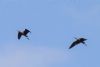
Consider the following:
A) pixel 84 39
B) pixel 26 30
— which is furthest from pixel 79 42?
pixel 26 30

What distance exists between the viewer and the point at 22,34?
90812 millimetres

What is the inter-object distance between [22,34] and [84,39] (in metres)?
9.91

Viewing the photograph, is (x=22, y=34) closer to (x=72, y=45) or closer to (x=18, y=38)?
(x=18, y=38)

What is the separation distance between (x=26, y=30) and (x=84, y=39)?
30.4 feet

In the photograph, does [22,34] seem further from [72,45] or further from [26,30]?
[72,45]

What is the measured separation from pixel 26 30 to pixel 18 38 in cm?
311

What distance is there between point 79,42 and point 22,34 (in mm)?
9122

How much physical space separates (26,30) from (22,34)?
96cm

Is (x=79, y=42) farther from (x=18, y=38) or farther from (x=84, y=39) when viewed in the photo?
(x=18, y=38)

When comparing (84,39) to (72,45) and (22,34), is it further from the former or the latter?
(22,34)

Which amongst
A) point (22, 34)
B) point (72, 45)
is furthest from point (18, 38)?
point (72, 45)

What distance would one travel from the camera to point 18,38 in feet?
305

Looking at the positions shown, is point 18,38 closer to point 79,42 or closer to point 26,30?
point 26,30

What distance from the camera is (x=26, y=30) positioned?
90438 millimetres
